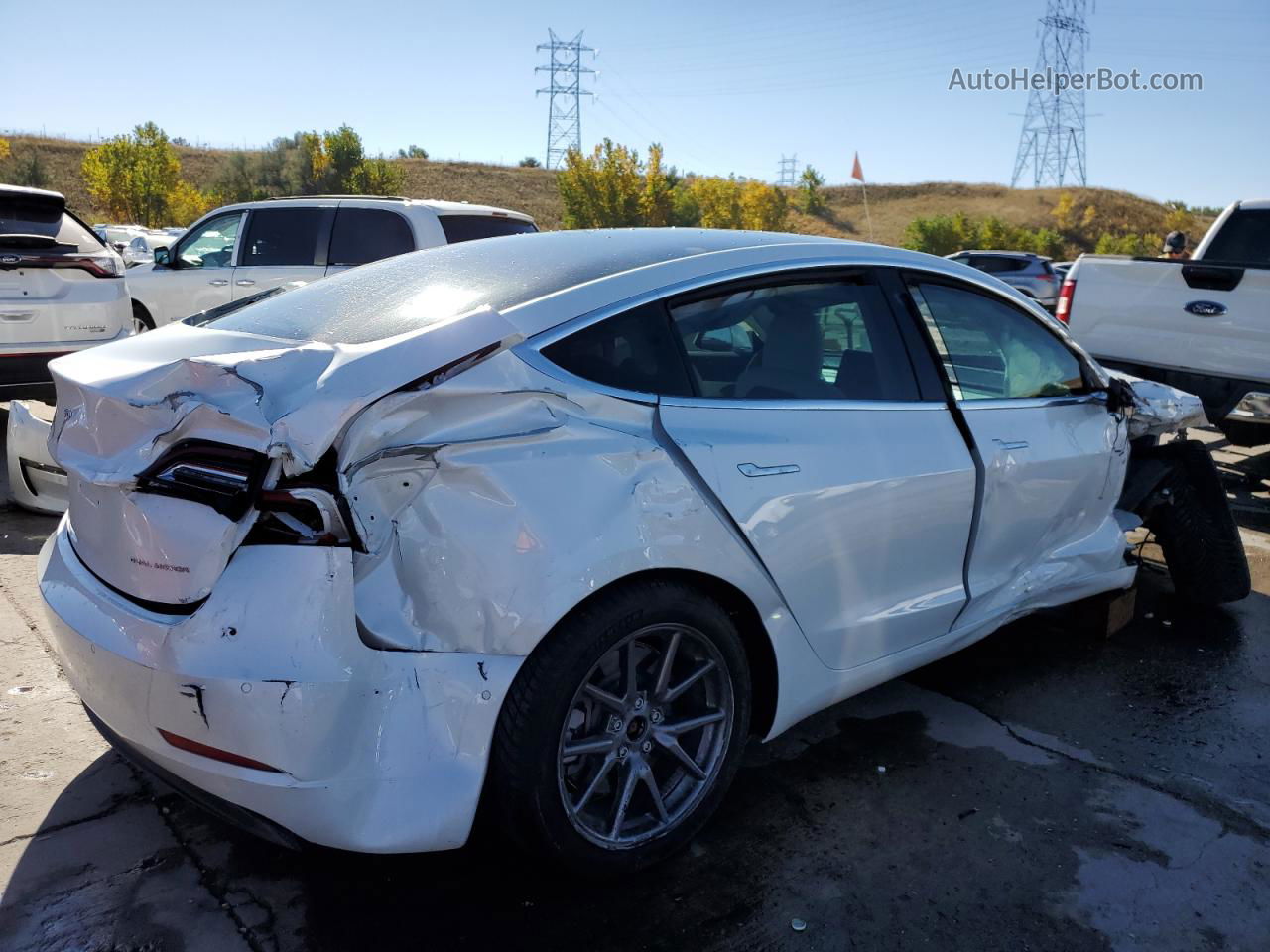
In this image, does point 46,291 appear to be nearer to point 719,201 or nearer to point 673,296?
point 673,296

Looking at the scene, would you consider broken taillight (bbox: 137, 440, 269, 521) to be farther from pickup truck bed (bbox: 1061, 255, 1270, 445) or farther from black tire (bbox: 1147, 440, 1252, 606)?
pickup truck bed (bbox: 1061, 255, 1270, 445)

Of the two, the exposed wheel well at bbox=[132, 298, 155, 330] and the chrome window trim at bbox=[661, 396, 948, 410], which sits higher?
the chrome window trim at bbox=[661, 396, 948, 410]

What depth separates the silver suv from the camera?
2172 centimetres

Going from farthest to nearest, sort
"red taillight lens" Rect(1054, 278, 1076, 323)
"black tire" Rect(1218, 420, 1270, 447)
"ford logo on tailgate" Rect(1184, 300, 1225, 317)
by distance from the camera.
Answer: "red taillight lens" Rect(1054, 278, 1076, 323) < "black tire" Rect(1218, 420, 1270, 447) < "ford logo on tailgate" Rect(1184, 300, 1225, 317)

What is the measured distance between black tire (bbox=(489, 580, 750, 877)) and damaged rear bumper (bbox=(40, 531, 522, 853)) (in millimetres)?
59

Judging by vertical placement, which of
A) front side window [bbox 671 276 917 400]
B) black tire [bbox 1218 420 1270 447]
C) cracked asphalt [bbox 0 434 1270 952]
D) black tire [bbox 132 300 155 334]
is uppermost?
front side window [bbox 671 276 917 400]

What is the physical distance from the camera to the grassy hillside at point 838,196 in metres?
67.0

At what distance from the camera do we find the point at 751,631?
8.96 ft

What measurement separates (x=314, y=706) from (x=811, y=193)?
78.2m

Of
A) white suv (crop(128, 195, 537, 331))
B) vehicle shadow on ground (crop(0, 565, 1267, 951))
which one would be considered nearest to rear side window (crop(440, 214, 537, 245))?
white suv (crop(128, 195, 537, 331))

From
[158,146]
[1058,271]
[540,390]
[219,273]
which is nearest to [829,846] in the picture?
[540,390]

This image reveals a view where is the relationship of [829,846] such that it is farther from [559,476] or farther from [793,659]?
[559,476]

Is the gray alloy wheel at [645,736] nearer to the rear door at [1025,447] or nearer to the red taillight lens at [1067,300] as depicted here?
the rear door at [1025,447]

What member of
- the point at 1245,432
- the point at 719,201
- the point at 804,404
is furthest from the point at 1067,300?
the point at 719,201
